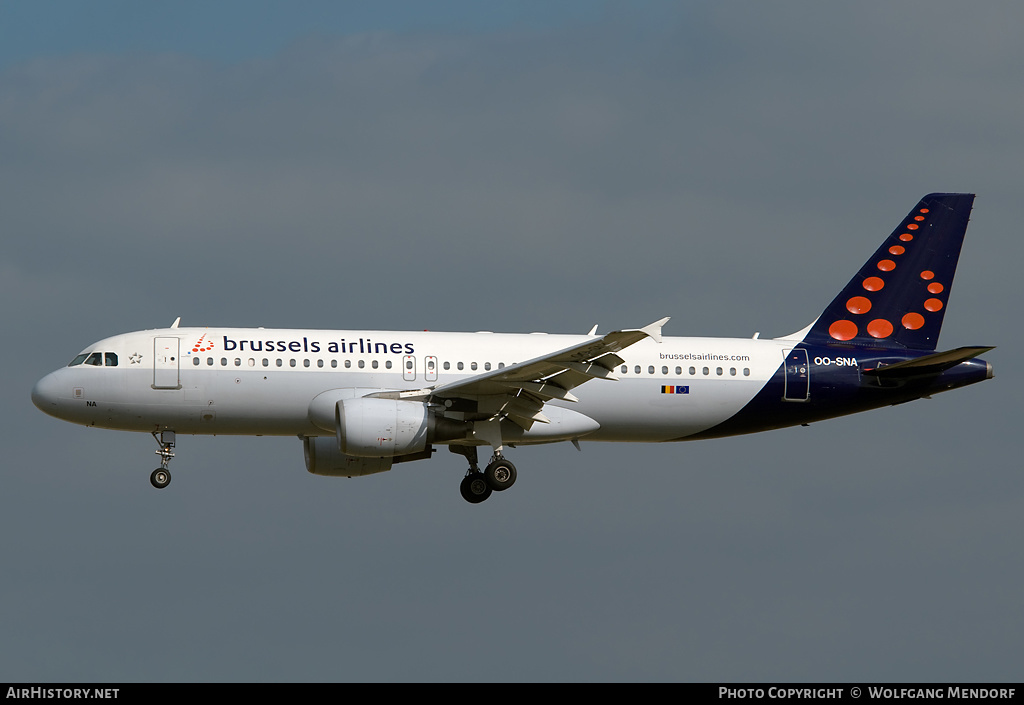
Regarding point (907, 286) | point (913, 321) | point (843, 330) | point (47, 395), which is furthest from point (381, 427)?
point (907, 286)

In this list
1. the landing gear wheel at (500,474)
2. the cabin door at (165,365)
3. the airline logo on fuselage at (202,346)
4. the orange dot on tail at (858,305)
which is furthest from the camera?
the orange dot on tail at (858,305)

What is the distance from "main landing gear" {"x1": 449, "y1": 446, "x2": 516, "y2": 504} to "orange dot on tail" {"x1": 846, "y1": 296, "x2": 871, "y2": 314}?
36.4ft

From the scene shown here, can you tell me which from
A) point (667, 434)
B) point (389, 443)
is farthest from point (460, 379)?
point (667, 434)

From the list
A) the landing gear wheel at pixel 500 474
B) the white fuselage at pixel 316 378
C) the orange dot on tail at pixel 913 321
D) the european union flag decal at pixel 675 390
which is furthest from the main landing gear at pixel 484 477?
the orange dot on tail at pixel 913 321

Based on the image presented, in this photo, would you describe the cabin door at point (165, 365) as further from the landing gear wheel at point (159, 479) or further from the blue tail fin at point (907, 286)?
the blue tail fin at point (907, 286)

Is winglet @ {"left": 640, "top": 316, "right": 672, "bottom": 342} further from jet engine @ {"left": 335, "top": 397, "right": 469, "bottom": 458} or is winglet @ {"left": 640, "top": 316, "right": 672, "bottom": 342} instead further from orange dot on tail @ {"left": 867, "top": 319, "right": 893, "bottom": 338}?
orange dot on tail @ {"left": 867, "top": 319, "right": 893, "bottom": 338}

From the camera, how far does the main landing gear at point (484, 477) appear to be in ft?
131

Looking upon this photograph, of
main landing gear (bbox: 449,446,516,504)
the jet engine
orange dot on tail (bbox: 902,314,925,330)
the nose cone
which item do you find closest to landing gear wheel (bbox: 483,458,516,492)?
main landing gear (bbox: 449,446,516,504)

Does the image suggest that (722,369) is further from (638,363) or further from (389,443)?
(389,443)

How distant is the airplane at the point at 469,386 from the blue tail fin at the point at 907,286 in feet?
0.72

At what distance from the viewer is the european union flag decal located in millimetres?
40938

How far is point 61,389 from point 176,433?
303 centimetres

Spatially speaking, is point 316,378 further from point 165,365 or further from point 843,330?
point 843,330

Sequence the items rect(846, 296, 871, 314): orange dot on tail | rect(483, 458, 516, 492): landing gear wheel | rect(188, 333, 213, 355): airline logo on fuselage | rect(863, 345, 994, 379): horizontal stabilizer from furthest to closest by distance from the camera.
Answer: rect(846, 296, 871, 314): orange dot on tail < rect(863, 345, 994, 379): horizontal stabilizer < rect(483, 458, 516, 492): landing gear wheel < rect(188, 333, 213, 355): airline logo on fuselage
